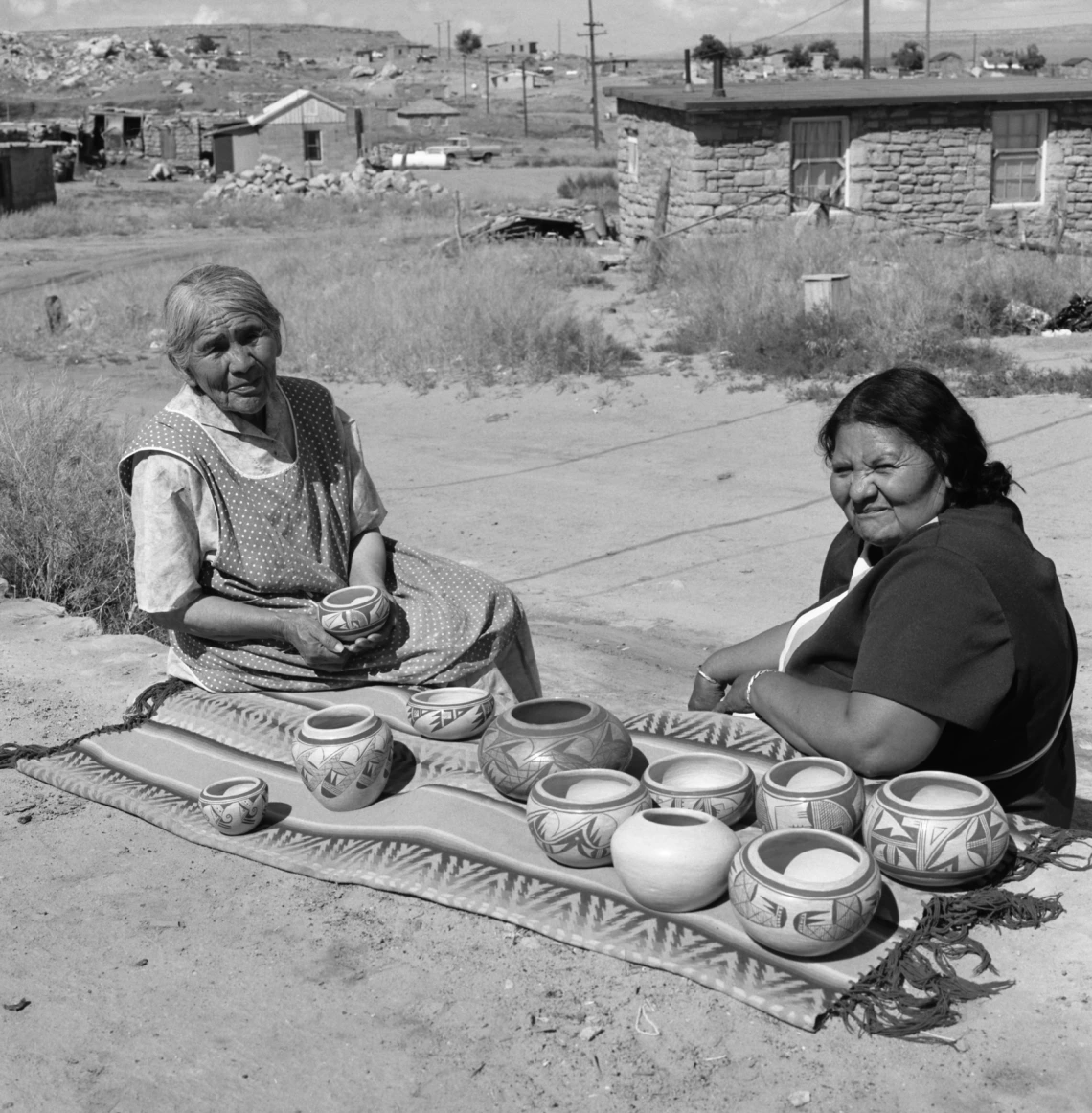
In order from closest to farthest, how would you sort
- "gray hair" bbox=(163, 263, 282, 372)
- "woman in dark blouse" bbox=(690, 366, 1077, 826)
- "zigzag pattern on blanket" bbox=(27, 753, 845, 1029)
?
"zigzag pattern on blanket" bbox=(27, 753, 845, 1029) < "woman in dark blouse" bbox=(690, 366, 1077, 826) < "gray hair" bbox=(163, 263, 282, 372)

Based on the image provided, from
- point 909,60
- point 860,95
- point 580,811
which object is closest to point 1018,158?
point 860,95

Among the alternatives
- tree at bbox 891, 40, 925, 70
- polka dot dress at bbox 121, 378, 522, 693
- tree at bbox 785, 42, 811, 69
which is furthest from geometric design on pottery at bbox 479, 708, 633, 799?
tree at bbox 785, 42, 811, 69

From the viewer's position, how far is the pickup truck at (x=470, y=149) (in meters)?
43.5

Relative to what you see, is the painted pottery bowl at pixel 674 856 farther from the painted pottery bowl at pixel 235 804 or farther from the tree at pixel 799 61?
the tree at pixel 799 61

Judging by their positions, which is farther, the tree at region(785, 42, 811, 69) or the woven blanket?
the tree at region(785, 42, 811, 69)

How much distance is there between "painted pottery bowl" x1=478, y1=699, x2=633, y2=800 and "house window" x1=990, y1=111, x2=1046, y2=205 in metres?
17.3

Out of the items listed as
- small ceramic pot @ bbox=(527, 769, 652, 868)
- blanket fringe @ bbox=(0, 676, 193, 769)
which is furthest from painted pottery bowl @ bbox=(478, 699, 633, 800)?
blanket fringe @ bbox=(0, 676, 193, 769)

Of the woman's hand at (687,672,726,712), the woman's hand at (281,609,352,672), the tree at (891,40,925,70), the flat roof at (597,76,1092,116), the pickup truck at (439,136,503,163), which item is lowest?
the woman's hand at (687,672,726,712)

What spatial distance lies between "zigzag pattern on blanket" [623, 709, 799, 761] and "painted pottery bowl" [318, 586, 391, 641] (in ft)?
2.31

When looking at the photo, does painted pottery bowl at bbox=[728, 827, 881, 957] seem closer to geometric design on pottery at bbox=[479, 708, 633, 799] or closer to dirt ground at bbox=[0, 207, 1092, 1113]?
dirt ground at bbox=[0, 207, 1092, 1113]

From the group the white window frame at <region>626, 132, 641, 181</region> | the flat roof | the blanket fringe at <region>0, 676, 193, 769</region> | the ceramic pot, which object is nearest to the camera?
the ceramic pot

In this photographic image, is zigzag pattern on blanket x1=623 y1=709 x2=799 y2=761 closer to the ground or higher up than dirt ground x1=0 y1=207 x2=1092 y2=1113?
higher up

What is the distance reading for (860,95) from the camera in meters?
18.3

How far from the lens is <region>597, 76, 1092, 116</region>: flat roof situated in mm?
17359
